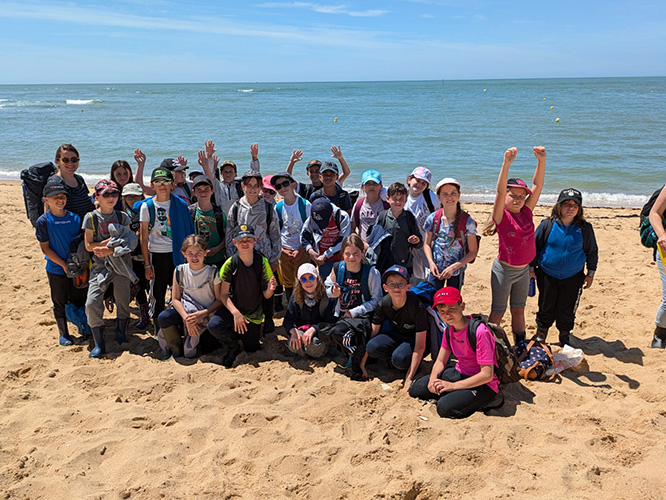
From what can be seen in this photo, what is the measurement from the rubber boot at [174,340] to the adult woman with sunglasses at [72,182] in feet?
5.49

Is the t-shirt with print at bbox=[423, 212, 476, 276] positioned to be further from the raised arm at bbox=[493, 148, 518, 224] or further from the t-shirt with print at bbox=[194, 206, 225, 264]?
the t-shirt with print at bbox=[194, 206, 225, 264]

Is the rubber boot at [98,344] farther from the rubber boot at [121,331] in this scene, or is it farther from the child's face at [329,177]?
the child's face at [329,177]

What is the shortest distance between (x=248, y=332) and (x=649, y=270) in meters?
6.40

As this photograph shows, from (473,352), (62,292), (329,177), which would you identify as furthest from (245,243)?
(473,352)

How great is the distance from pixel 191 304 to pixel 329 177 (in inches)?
84.6

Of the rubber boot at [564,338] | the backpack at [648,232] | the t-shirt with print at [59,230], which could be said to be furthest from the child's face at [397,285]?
the t-shirt with print at [59,230]

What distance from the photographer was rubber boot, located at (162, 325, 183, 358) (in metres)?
5.11

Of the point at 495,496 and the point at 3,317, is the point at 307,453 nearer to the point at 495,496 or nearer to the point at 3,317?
the point at 495,496

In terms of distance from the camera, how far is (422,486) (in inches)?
128

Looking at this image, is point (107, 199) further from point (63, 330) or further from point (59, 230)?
point (63, 330)

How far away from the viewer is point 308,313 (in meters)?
5.11

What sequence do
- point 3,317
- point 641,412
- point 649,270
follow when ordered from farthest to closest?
point 649,270 → point 3,317 → point 641,412

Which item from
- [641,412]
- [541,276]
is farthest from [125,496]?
[541,276]

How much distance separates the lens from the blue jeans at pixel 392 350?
182 inches
